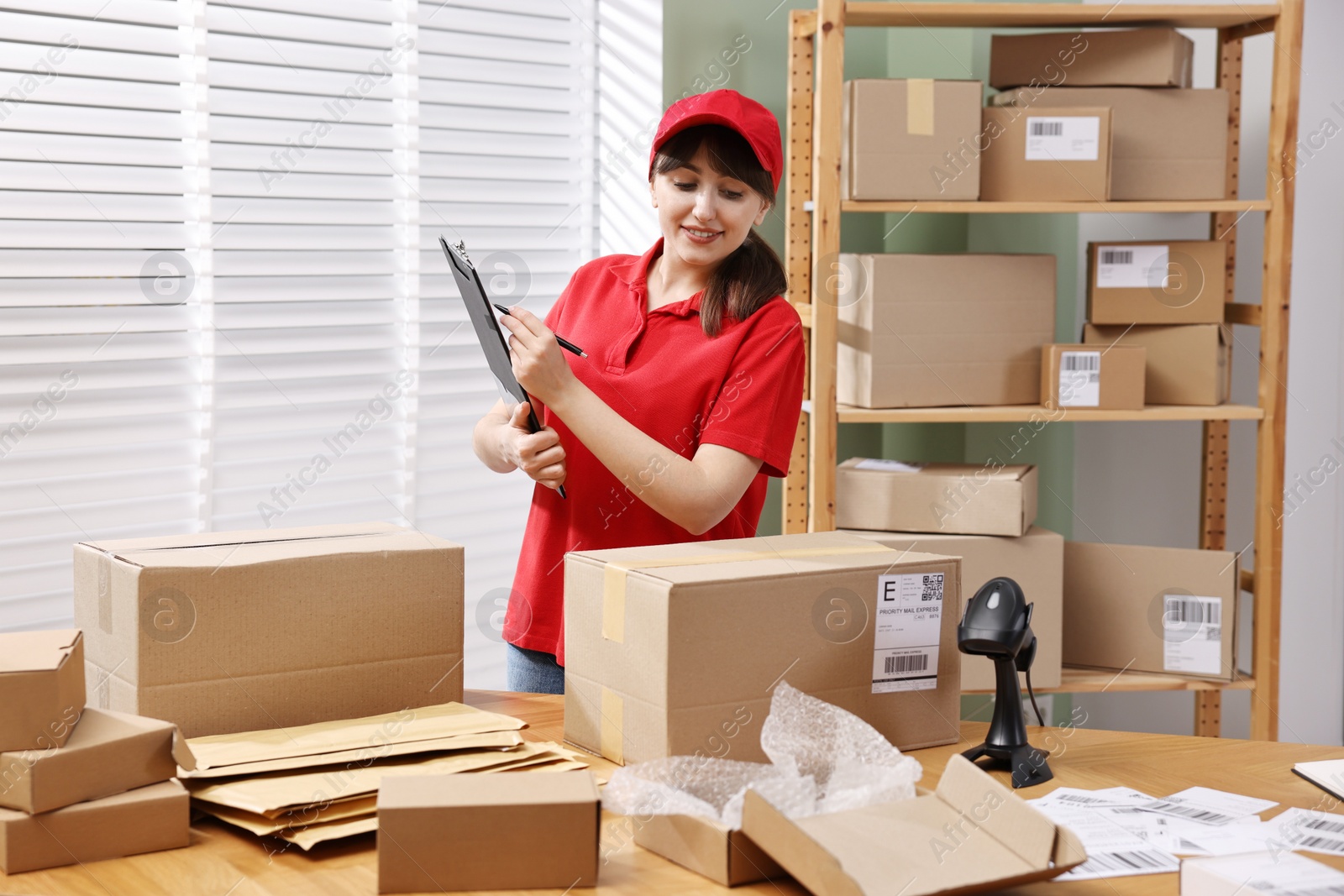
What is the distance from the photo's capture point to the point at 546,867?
0.97 m

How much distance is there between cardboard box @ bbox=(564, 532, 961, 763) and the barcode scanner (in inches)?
2.6

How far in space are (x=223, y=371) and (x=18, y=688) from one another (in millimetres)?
1336

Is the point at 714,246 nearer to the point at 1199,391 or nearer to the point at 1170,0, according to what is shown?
the point at 1199,391

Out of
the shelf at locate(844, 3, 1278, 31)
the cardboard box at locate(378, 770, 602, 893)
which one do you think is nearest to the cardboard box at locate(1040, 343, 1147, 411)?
the shelf at locate(844, 3, 1278, 31)

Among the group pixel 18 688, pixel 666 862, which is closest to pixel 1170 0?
pixel 666 862

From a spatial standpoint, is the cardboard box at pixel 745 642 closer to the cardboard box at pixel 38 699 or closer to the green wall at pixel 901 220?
the cardboard box at pixel 38 699

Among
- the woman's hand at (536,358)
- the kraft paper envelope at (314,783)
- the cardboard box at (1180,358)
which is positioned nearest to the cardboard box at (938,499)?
the cardboard box at (1180,358)

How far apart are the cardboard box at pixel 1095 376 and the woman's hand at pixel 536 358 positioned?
4.07ft

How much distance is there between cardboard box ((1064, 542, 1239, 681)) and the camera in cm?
239

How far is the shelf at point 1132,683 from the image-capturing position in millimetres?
2377

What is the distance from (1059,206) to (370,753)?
1.80 meters

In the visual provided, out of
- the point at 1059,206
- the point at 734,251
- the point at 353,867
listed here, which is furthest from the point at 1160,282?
the point at 353,867

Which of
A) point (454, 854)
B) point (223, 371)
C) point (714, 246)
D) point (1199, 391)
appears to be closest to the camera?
point (454, 854)

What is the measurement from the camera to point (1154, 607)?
2420mm
